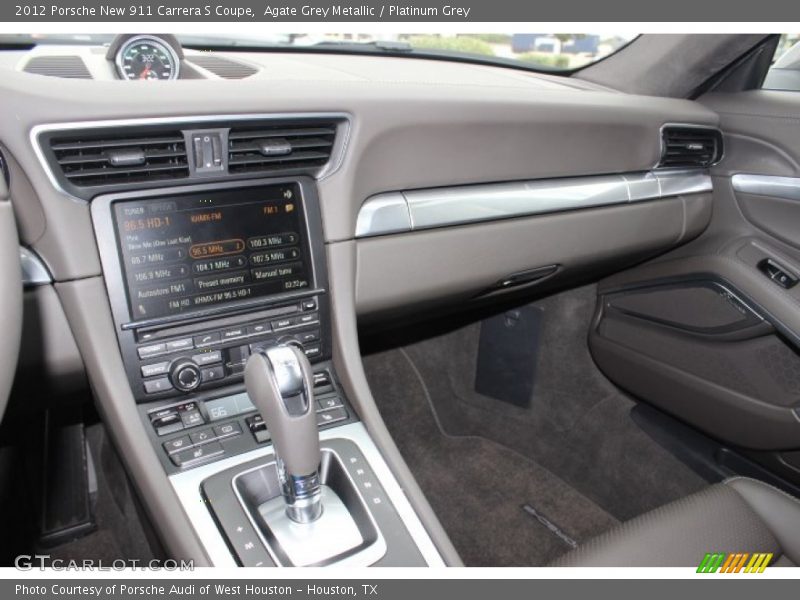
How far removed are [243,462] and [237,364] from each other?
16cm

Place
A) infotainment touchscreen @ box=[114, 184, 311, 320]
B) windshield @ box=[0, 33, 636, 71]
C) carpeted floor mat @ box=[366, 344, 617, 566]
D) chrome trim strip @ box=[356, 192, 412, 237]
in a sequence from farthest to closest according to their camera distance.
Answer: carpeted floor mat @ box=[366, 344, 617, 566] → windshield @ box=[0, 33, 636, 71] → chrome trim strip @ box=[356, 192, 412, 237] → infotainment touchscreen @ box=[114, 184, 311, 320]

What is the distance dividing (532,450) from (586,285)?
19.7 inches

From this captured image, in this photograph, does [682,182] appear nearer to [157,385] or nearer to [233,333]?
[233,333]

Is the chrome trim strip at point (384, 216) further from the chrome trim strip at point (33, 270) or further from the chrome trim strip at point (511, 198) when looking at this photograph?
the chrome trim strip at point (33, 270)

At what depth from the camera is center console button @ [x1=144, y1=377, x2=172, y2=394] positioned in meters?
1.04

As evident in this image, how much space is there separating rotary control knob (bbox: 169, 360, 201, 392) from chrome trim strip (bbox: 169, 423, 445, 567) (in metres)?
0.13

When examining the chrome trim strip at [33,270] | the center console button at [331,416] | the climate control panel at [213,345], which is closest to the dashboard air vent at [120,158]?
the chrome trim strip at [33,270]

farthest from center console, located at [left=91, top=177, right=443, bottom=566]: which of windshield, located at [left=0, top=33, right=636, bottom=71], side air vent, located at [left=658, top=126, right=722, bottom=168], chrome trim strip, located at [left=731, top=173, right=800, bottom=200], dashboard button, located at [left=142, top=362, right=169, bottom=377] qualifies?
chrome trim strip, located at [left=731, top=173, right=800, bottom=200]

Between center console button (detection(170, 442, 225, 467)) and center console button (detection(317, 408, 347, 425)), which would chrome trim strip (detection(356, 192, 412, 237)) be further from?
center console button (detection(170, 442, 225, 467))

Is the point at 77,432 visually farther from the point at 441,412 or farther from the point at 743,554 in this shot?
the point at 743,554

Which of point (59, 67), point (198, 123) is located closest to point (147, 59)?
point (59, 67)

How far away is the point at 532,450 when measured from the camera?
78.5 inches

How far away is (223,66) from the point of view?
132cm
